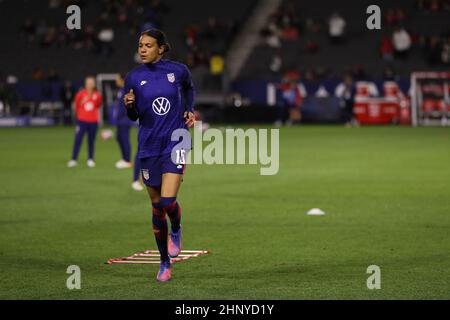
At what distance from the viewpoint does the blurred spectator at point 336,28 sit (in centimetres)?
4912

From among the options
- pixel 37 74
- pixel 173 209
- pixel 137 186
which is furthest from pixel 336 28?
pixel 173 209

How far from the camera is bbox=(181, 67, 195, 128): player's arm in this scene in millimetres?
10250

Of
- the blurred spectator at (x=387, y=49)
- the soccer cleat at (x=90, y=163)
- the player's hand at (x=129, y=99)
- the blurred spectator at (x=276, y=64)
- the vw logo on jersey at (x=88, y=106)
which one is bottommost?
the soccer cleat at (x=90, y=163)

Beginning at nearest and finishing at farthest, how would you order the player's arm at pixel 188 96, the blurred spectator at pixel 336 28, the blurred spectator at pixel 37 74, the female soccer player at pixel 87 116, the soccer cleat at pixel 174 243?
the player's arm at pixel 188 96 < the soccer cleat at pixel 174 243 < the female soccer player at pixel 87 116 < the blurred spectator at pixel 37 74 < the blurred spectator at pixel 336 28

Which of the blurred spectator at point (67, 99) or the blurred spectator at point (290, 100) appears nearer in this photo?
the blurred spectator at point (290, 100)

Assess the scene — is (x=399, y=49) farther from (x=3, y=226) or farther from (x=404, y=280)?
(x=404, y=280)

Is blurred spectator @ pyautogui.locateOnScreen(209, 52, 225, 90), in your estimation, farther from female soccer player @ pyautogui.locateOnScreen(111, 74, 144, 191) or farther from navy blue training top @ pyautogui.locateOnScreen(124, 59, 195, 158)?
navy blue training top @ pyautogui.locateOnScreen(124, 59, 195, 158)

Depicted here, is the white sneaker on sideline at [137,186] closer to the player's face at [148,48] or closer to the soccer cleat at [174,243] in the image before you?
the soccer cleat at [174,243]

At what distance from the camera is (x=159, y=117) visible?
10086 millimetres

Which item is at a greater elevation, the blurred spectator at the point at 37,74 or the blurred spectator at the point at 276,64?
the blurred spectator at the point at 276,64

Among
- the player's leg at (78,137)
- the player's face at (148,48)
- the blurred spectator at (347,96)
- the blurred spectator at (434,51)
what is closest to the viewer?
the player's face at (148,48)

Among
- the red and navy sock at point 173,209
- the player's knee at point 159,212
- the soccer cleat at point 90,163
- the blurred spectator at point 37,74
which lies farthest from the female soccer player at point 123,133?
the blurred spectator at point 37,74

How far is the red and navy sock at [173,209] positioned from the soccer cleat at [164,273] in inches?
21.5

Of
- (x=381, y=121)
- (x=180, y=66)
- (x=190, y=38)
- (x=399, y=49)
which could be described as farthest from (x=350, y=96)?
(x=180, y=66)
